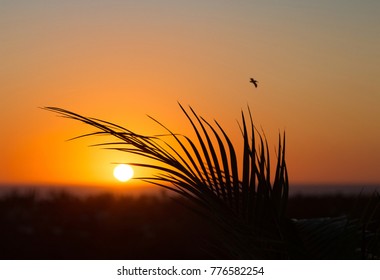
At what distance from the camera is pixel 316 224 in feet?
5.45

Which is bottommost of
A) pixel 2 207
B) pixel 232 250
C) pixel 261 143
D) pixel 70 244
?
pixel 232 250

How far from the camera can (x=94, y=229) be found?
559 cm

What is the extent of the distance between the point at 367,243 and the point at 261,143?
0.42 m

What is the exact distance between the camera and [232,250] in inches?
65.8

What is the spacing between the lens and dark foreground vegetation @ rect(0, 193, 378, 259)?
541 centimetres

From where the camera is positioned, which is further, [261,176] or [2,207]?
[2,207]

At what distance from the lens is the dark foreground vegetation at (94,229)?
5.41 metres

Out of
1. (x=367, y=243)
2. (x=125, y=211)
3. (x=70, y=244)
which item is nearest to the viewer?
(x=367, y=243)
